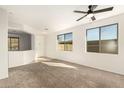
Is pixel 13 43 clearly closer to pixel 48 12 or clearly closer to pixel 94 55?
pixel 48 12

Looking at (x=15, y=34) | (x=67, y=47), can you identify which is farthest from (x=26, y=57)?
(x=67, y=47)

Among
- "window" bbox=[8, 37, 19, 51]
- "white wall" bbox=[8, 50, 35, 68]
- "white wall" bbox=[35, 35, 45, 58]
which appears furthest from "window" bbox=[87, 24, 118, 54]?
"white wall" bbox=[35, 35, 45, 58]

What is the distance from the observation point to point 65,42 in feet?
26.9

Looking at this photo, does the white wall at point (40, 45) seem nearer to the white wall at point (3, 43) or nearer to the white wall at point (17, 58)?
the white wall at point (17, 58)

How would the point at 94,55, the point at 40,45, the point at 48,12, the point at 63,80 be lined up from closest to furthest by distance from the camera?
the point at 63,80 → the point at 48,12 → the point at 94,55 → the point at 40,45

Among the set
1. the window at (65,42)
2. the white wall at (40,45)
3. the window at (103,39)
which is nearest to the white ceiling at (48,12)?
the window at (103,39)

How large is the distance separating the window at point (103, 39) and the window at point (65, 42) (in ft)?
6.39

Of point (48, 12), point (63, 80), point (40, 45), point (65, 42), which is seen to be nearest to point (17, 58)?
point (48, 12)

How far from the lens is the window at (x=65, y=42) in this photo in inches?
302

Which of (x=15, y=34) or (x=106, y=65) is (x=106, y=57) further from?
(x=15, y=34)

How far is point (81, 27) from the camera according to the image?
6324mm

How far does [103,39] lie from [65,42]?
3.50 meters

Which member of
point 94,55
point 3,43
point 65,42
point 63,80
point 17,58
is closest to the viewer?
point 63,80

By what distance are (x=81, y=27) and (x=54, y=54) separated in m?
4.19
